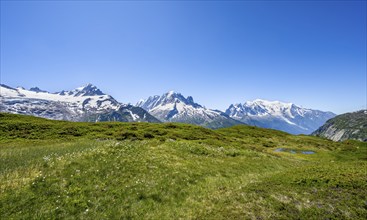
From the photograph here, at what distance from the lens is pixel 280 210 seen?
64.0ft

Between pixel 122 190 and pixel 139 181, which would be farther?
pixel 139 181

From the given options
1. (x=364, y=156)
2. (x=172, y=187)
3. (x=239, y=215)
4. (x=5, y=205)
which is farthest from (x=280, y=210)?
(x=364, y=156)

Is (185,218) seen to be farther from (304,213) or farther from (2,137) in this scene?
(2,137)

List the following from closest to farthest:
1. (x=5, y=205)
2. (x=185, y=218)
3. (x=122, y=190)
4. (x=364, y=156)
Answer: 1. (x=5, y=205)
2. (x=185, y=218)
3. (x=122, y=190)
4. (x=364, y=156)

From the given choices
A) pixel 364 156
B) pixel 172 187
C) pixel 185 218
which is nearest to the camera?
pixel 185 218

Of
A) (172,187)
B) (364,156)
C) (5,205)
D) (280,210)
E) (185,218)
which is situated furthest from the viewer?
(364,156)

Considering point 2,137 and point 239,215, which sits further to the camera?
point 2,137

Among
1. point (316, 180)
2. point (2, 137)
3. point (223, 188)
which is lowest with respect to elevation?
point (2, 137)

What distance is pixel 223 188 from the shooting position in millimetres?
24375

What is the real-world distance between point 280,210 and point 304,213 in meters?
1.85

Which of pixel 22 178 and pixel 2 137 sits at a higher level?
pixel 22 178

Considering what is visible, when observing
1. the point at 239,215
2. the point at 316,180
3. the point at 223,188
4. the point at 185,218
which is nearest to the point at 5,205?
the point at 185,218

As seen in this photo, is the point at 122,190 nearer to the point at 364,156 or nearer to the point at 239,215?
the point at 239,215

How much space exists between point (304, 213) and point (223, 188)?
310 inches
